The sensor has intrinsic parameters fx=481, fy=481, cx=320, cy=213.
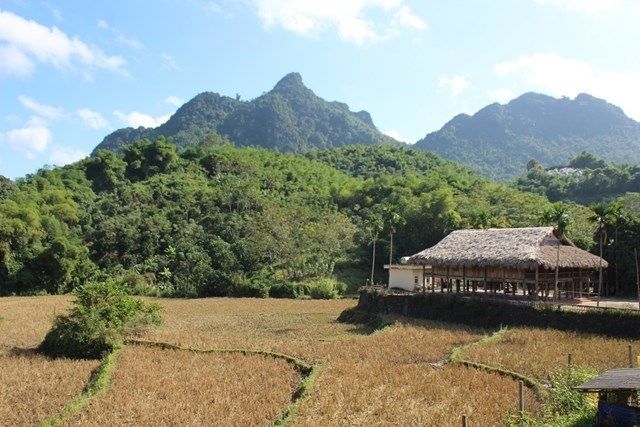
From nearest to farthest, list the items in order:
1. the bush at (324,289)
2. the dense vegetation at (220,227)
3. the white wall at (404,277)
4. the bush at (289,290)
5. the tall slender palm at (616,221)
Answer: the tall slender palm at (616,221) → the white wall at (404,277) → the bush at (324,289) → the bush at (289,290) → the dense vegetation at (220,227)

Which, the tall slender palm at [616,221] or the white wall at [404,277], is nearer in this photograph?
the tall slender palm at [616,221]

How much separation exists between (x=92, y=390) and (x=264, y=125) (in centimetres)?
12230

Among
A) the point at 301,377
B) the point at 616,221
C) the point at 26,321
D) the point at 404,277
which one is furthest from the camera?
the point at 404,277

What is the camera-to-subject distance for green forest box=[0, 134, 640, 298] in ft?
126

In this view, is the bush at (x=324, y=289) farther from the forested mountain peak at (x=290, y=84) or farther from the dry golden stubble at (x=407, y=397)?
the forested mountain peak at (x=290, y=84)

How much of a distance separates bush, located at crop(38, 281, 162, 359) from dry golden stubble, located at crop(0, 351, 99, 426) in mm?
731

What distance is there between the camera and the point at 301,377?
13695 mm

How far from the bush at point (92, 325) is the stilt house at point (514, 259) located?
15237 millimetres

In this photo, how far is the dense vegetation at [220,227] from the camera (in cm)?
3931

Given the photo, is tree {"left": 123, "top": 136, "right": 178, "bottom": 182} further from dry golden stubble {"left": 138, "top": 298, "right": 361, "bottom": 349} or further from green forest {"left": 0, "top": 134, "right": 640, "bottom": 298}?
dry golden stubble {"left": 138, "top": 298, "right": 361, "bottom": 349}

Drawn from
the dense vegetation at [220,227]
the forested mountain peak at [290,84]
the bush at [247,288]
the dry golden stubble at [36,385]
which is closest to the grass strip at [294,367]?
the dry golden stubble at [36,385]

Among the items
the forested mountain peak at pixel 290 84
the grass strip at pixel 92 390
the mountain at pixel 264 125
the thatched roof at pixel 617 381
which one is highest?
the forested mountain peak at pixel 290 84

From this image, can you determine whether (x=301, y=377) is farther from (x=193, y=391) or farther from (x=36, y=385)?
(x=36, y=385)

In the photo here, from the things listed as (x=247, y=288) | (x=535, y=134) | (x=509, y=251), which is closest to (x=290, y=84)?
(x=535, y=134)
